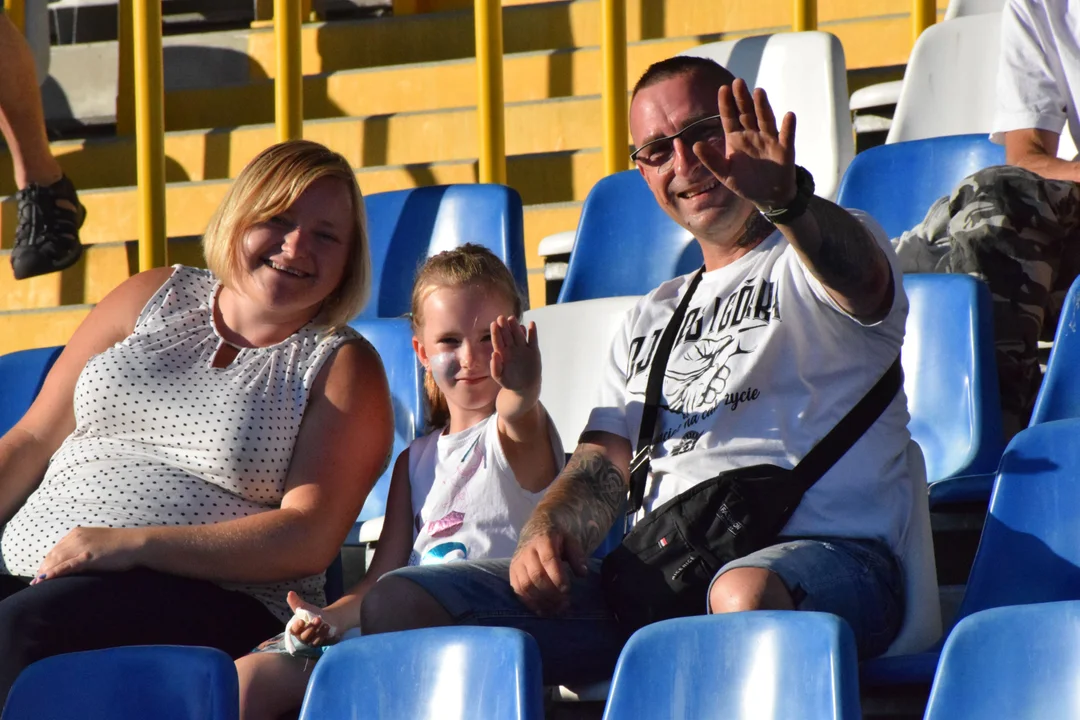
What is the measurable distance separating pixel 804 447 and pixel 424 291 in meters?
0.70

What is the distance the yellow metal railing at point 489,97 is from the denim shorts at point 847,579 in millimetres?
2097

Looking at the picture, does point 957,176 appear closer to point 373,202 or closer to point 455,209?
point 455,209

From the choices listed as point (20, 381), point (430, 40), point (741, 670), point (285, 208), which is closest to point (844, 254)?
point (741, 670)

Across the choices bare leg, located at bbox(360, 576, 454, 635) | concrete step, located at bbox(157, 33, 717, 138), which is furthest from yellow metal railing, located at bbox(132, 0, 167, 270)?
bare leg, located at bbox(360, 576, 454, 635)

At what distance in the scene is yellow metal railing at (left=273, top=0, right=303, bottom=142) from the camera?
4.18 meters

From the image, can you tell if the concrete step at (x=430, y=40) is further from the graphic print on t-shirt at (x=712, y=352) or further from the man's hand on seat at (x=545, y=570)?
the man's hand on seat at (x=545, y=570)

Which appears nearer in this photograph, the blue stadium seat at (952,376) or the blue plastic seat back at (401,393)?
the blue stadium seat at (952,376)

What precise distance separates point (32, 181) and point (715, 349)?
94.7 inches

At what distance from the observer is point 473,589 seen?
211cm

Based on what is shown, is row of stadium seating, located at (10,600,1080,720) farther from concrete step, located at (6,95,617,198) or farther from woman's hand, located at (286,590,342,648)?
concrete step, located at (6,95,617,198)

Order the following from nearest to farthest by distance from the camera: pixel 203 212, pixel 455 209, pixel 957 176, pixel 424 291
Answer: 1. pixel 424 291
2. pixel 957 176
3. pixel 455 209
4. pixel 203 212

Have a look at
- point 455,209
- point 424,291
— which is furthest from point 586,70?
point 424,291

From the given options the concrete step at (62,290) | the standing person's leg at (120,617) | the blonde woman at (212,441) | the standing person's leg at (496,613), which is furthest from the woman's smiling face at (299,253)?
the concrete step at (62,290)

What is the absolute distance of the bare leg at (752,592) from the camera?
73.9 inches
